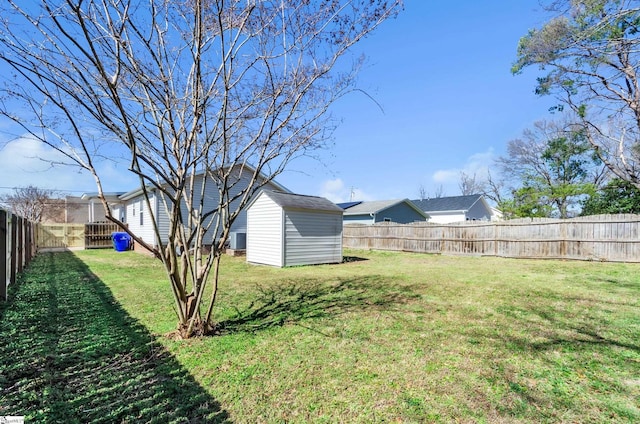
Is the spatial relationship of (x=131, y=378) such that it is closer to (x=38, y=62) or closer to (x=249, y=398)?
(x=249, y=398)

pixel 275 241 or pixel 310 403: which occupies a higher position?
pixel 275 241

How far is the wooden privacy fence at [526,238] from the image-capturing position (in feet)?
36.1

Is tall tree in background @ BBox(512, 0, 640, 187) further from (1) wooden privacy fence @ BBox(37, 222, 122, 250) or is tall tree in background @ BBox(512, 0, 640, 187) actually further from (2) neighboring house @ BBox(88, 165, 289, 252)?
(1) wooden privacy fence @ BBox(37, 222, 122, 250)

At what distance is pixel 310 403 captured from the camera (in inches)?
94.7

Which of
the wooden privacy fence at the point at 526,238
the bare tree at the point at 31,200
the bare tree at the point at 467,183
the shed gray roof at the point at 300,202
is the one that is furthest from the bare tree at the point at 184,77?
the bare tree at the point at 467,183

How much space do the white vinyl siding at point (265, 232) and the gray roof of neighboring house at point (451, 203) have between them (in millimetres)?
20362

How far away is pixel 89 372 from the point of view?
2820 mm

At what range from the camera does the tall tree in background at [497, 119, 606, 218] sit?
20750 millimetres

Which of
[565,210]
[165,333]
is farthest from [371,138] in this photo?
[565,210]

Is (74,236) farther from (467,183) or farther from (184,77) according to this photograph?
(467,183)

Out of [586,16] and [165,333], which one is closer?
[165,333]

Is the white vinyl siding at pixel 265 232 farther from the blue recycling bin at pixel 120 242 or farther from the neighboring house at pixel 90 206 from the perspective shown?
the blue recycling bin at pixel 120 242

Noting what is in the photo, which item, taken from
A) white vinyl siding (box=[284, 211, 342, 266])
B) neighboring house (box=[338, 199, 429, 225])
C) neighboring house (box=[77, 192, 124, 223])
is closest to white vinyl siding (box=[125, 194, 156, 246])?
neighboring house (box=[77, 192, 124, 223])

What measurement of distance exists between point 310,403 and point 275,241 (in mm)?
8152
